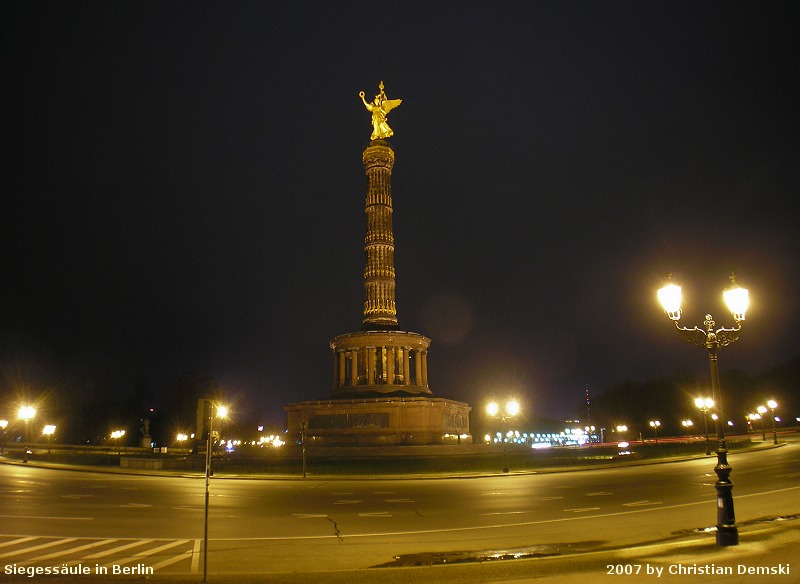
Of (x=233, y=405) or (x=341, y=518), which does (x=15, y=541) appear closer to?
(x=341, y=518)

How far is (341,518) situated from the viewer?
1683 cm

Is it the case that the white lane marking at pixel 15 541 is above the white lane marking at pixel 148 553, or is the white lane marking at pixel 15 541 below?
above

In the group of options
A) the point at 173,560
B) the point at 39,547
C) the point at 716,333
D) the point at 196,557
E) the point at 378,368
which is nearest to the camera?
the point at 173,560

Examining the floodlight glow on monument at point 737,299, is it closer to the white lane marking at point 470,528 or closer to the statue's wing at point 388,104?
the white lane marking at point 470,528

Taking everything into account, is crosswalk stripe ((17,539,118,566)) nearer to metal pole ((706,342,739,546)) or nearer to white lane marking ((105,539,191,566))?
white lane marking ((105,539,191,566))

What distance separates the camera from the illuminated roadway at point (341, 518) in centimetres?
1184

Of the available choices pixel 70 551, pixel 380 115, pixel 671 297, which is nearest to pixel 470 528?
pixel 671 297

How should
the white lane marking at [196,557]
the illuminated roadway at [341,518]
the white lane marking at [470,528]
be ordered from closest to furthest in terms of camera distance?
1. the white lane marking at [196,557]
2. the illuminated roadway at [341,518]
3. the white lane marking at [470,528]

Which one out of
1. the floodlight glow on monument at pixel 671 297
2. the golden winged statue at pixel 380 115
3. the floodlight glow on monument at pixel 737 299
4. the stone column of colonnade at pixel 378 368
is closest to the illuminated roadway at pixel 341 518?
the floodlight glow on monument at pixel 671 297

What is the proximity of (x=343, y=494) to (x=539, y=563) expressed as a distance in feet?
48.2

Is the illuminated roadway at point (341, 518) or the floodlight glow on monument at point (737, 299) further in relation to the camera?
the floodlight glow on monument at point (737, 299)

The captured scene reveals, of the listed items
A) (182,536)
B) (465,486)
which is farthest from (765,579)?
(465,486)

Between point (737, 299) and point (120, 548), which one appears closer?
point (120, 548)

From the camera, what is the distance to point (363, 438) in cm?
5284
